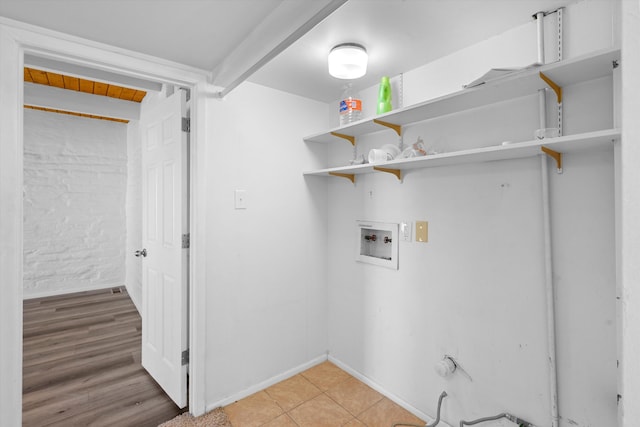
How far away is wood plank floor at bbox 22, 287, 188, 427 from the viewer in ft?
6.46

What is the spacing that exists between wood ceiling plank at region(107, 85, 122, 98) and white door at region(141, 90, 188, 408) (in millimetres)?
1035

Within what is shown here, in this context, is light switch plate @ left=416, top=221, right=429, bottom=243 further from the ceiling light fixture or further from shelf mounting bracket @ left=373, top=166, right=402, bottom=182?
the ceiling light fixture

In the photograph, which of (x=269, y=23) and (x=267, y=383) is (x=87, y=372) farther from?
(x=269, y=23)

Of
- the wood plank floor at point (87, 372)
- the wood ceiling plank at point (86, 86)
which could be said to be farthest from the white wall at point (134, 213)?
the wood ceiling plank at point (86, 86)

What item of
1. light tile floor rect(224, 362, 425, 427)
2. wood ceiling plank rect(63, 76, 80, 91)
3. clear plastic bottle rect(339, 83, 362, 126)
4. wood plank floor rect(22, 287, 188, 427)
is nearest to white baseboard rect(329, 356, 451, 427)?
light tile floor rect(224, 362, 425, 427)

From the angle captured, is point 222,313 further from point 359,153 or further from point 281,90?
point 281,90

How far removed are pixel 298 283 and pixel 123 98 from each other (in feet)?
9.69

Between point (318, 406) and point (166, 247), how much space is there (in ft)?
4.78

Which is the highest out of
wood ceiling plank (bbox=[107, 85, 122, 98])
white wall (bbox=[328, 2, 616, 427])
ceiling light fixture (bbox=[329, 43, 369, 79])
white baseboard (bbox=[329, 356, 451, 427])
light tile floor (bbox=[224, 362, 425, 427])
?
wood ceiling plank (bbox=[107, 85, 122, 98])

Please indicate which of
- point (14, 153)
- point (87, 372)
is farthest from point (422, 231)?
point (87, 372)

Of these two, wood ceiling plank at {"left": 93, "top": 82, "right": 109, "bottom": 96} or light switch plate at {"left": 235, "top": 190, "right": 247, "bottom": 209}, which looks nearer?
light switch plate at {"left": 235, "top": 190, "right": 247, "bottom": 209}

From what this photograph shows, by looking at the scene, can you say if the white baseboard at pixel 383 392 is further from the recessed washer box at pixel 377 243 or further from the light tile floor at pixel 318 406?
the recessed washer box at pixel 377 243

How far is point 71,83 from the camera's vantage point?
3.13m
